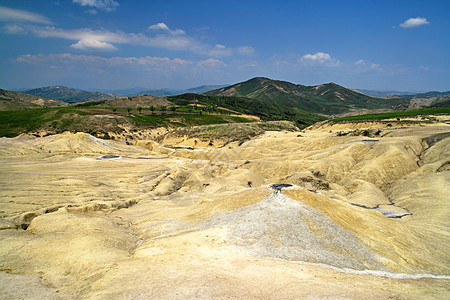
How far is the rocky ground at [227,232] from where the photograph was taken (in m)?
14.7

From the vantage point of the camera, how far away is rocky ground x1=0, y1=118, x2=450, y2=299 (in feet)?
48.2

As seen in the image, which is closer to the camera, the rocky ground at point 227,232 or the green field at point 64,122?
the rocky ground at point 227,232

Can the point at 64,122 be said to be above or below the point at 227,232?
above

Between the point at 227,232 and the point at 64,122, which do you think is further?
the point at 64,122

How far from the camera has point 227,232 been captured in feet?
71.6

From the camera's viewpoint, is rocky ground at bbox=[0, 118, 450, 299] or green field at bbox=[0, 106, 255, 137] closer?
rocky ground at bbox=[0, 118, 450, 299]

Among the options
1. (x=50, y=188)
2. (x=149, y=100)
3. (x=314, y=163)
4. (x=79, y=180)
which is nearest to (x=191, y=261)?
(x=50, y=188)

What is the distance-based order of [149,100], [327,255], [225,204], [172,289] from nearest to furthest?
[172,289], [327,255], [225,204], [149,100]

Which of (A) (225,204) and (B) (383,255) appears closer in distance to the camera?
(B) (383,255)

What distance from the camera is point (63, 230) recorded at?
2305 cm

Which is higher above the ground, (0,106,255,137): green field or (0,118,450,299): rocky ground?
(0,106,255,137): green field

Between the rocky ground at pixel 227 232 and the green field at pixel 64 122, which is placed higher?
the green field at pixel 64 122

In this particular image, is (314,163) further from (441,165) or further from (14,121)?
(14,121)

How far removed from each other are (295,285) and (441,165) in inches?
1592
